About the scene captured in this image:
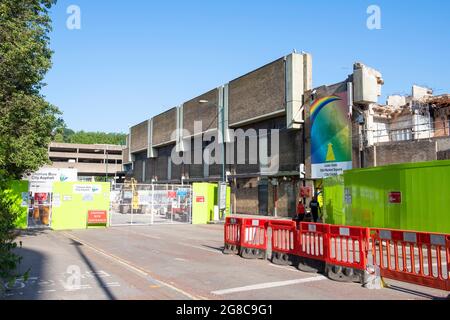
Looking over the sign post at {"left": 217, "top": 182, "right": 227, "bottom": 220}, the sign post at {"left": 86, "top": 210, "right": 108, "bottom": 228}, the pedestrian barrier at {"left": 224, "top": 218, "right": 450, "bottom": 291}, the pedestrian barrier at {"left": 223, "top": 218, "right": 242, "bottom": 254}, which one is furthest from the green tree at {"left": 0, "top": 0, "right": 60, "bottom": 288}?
the sign post at {"left": 217, "top": 182, "right": 227, "bottom": 220}

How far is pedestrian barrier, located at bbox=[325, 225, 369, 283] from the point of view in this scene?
8.88m

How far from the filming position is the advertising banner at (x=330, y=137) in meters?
29.6

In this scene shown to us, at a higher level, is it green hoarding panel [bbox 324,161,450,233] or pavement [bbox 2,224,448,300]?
green hoarding panel [bbox 324,161,450,233]

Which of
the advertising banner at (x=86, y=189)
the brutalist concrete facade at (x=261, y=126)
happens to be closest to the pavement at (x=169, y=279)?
the advertising banner at (x=86, y=189)

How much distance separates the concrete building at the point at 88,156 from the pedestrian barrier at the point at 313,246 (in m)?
103

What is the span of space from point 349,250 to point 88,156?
117321mm

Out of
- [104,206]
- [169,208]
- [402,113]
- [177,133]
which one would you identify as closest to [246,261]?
[104,206]

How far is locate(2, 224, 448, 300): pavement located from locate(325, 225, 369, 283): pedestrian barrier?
11.2 inches

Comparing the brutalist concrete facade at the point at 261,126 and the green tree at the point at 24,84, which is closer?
the green tree at the point at 24,84

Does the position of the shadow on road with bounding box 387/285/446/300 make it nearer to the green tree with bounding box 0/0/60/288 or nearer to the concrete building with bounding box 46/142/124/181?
the green tree with bounding box 0/0/60/288

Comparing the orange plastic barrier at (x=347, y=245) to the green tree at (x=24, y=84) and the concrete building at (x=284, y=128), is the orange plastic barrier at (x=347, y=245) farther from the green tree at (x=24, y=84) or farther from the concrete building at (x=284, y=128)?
the concrete building at (x=284, y=128)

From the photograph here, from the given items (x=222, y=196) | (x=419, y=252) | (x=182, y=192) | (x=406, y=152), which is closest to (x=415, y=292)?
(x=419, y=252)

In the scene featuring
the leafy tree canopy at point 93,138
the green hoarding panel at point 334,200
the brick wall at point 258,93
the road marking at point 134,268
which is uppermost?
the leafy tree canopy at point 93,138

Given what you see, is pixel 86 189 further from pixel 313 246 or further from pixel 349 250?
pixel 349 250
